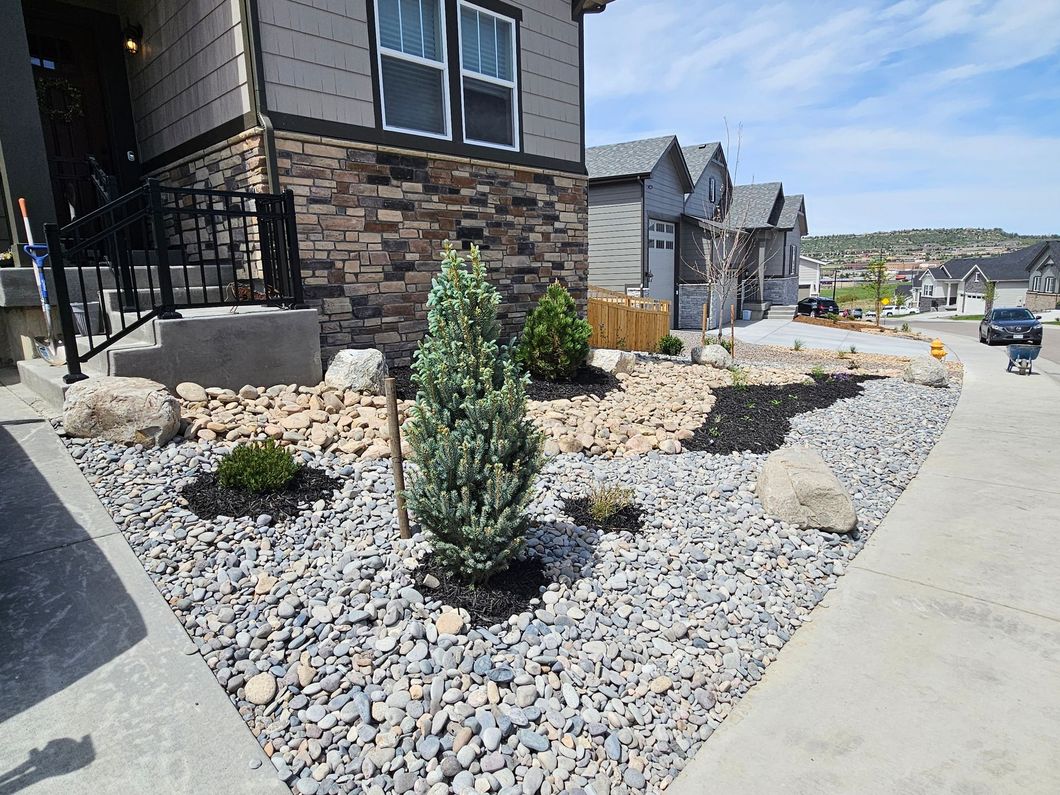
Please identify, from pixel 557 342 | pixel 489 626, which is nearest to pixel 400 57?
pixel 557 342

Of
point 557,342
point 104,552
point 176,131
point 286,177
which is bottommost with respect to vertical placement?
point 104,552

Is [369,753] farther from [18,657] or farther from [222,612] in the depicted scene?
[18,657]

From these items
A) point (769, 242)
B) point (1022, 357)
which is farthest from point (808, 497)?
point (769, 242)

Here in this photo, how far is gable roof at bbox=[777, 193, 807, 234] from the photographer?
2980 cm

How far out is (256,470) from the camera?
371 cm

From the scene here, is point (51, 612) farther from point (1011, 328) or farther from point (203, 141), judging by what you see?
point (1011, 328)

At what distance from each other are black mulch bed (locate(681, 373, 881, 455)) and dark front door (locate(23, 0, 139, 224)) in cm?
754

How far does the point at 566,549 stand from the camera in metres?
3.56

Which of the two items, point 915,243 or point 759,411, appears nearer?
point 759,411

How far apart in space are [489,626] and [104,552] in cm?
197

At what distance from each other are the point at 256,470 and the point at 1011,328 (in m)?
22.9

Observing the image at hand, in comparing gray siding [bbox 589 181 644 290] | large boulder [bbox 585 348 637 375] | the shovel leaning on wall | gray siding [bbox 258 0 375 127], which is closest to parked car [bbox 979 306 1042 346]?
gray siding [bbox 589 181 644 290]

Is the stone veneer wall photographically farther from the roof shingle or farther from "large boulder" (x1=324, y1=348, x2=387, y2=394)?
the roof shingle

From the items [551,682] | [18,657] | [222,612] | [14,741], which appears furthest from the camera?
[222,612]
